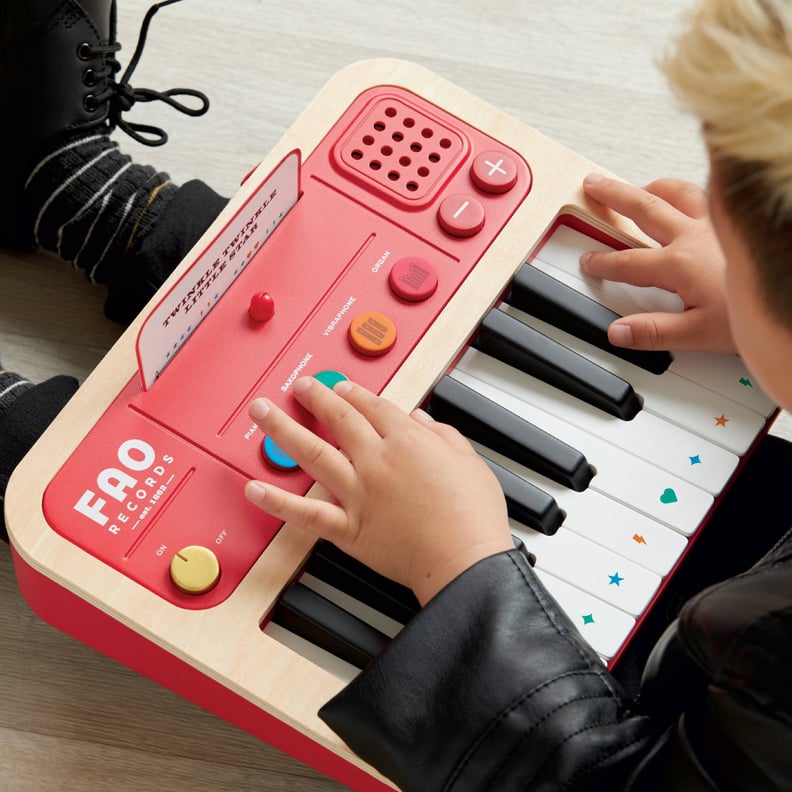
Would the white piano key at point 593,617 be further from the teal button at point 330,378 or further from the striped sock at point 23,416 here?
the striped sock at point 23,416

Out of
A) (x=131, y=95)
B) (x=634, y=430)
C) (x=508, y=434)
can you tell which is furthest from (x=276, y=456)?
(x=131, y=95)

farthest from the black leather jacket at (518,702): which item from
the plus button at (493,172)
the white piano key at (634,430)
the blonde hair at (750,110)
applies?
the plus button at (493,172)

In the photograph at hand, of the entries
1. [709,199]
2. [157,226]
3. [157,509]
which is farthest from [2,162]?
[709,199]

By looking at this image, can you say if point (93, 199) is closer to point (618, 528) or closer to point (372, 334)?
point (372, 334)

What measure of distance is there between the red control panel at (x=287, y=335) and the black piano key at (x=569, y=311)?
45 millimetres

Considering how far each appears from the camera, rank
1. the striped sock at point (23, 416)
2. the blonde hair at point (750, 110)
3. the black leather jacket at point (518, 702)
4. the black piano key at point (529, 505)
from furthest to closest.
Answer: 1. the striped sock at point (23, 416)
2. the black piano key at point (529, 505)
3. the black leather jacket at point (518, 702)
4. the blonde hair at point (750, 110)

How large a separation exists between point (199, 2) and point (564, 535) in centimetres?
80

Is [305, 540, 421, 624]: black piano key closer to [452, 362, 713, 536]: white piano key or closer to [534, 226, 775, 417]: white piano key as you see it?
[452, 362, 713, 536]: white piano key

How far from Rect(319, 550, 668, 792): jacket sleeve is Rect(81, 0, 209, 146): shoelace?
0.62 meters

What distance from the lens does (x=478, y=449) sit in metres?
0.81

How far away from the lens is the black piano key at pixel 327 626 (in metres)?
0.74

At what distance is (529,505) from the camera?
777 mm

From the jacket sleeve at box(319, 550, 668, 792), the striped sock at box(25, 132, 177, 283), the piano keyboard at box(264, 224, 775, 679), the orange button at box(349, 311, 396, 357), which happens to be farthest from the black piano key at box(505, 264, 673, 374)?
the striped sock at box(25, 132, 177, 283)

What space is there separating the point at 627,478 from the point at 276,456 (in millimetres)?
255
